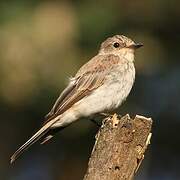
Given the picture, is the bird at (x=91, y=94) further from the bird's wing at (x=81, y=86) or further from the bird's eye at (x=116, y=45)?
the bird's eye at (x=116, y=45)

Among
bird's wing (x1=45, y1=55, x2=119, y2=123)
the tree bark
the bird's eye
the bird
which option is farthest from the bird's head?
the tree bark

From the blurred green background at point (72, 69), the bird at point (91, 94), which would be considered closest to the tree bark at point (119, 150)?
the bird at point (91, 94)

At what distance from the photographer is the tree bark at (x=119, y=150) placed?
23.5ft

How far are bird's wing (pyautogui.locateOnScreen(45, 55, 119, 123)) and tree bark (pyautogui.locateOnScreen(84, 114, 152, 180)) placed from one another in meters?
2.09

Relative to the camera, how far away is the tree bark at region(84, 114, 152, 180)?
7152mm

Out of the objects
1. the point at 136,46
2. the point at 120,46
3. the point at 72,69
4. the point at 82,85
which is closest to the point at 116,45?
the point at 120,46

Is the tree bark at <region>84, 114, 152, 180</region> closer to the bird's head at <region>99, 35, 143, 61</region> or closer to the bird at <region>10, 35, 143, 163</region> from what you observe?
the bird at <region>10, 35, 143, 163</region>

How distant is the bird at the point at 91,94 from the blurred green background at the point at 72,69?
1.21 meters

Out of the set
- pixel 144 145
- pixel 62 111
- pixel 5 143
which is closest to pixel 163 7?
pixel 5 143

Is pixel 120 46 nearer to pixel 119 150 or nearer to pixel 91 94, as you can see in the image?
pixel 91 94

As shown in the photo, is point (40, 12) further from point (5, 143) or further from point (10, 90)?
point (5, 143)

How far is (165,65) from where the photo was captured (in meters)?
13.5

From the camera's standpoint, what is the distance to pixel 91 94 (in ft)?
31.9

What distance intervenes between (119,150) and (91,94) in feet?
8.25
